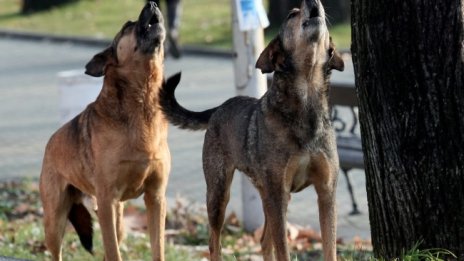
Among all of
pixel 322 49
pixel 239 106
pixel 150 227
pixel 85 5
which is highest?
pixel 322 49

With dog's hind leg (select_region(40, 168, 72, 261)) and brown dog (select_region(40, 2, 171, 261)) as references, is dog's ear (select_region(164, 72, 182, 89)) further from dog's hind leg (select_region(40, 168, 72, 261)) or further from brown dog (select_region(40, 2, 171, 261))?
dog's hind leg (select_region(40, 168, 72, 261))

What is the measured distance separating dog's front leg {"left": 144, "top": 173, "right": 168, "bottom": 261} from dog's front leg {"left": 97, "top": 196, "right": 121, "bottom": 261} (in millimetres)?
221

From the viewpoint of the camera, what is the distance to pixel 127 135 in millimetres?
6668

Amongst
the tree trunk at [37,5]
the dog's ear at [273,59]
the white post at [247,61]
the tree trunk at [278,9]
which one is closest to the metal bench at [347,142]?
the white post at [247,61]

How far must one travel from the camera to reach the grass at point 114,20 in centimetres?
2228

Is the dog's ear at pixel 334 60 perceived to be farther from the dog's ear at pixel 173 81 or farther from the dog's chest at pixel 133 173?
the dog's chest at pixel 133 173

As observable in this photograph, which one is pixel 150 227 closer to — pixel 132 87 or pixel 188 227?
pixel 132 87

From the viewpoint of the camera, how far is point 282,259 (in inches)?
236

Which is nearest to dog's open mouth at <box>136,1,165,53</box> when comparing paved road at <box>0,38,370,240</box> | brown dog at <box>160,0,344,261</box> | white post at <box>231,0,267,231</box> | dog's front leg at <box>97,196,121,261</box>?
brown dog at <box>160,0,344,261</box>

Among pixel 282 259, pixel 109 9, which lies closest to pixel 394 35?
pixel 282 259

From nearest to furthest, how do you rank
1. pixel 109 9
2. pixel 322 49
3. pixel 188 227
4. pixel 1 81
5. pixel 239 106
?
pixel 322 49
pixel 239 106
pixel 188 227
pixel 1 81
pixel 109 9

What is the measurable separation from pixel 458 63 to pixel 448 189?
0.68 metres

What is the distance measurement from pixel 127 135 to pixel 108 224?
21.2 inches

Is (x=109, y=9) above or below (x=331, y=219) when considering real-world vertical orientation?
below
